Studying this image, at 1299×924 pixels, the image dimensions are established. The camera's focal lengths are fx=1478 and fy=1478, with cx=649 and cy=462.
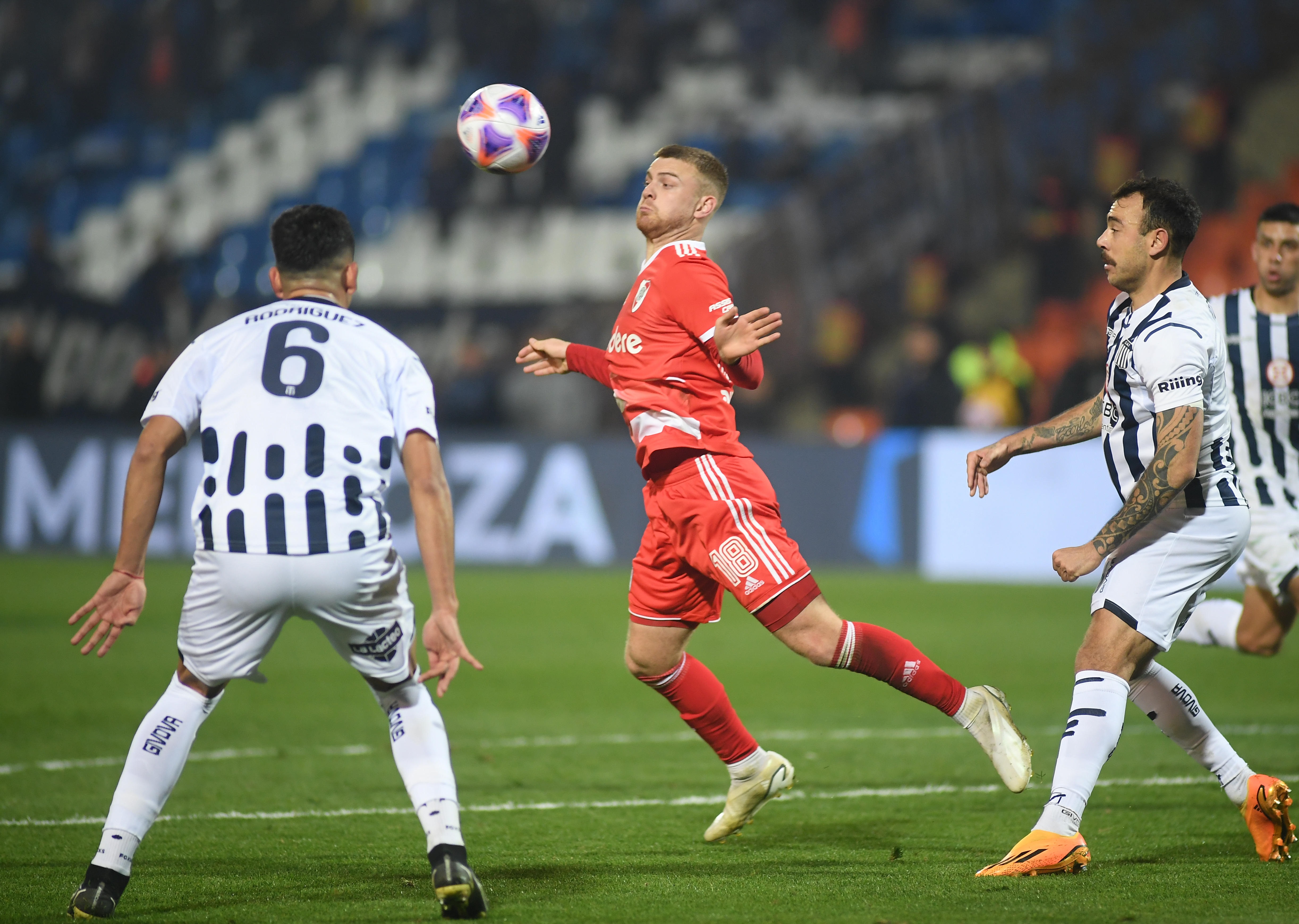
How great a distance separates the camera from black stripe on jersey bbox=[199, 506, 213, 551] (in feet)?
13.3

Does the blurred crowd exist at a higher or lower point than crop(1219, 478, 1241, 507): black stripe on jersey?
higher

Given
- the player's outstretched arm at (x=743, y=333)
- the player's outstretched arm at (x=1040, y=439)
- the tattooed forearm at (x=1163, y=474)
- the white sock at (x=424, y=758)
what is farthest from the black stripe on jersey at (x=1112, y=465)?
the white sock at (x=424, y=758)

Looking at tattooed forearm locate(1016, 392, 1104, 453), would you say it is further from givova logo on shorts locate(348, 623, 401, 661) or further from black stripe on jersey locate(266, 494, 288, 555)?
black stripe on jersey locate(266, 494, 288, 555)

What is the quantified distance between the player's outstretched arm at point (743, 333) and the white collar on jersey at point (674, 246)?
1.43 feet

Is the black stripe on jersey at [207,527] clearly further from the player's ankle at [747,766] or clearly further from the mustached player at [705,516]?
the player's ankle at [747,766]

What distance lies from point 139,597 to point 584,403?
1237cm

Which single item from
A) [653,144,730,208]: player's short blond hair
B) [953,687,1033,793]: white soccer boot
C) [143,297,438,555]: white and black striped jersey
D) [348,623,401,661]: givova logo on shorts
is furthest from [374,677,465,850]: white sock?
[653,144,730,208]: player's short blond hair

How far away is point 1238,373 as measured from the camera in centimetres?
637

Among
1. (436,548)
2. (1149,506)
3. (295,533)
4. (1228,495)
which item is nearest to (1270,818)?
(1228,495)

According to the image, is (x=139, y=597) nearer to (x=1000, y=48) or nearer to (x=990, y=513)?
(x=990, y=513)

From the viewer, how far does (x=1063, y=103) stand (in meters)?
18.3

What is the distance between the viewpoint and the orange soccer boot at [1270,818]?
483 cm

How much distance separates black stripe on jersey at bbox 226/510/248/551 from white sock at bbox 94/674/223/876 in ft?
1.50

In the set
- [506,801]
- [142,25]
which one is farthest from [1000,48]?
[506,801]
